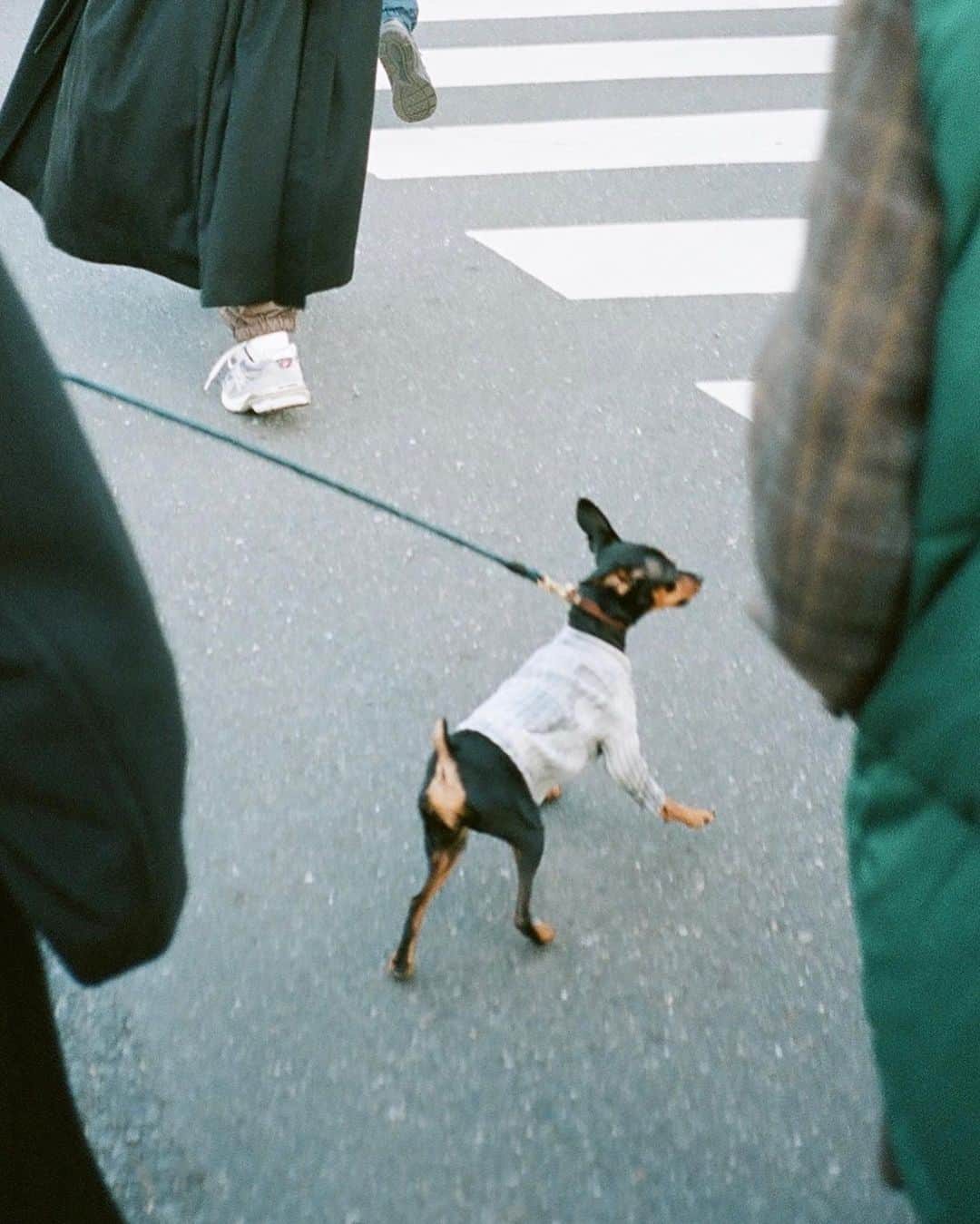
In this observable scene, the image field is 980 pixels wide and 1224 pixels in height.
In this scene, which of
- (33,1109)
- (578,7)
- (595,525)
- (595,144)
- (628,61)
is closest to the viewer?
(33,1109)

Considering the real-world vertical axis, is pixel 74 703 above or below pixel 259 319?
above

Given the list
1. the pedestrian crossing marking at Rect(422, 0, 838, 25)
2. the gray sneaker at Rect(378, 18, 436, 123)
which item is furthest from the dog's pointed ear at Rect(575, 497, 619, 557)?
the pedestrian crossing marking at Rect(422, 0, 838, 25)

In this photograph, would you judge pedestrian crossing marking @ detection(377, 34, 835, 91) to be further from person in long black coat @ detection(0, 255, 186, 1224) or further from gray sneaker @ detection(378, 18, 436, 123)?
person in long black coat @ detection(0, 255, 186, 1224)

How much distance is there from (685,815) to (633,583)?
1.42 ft

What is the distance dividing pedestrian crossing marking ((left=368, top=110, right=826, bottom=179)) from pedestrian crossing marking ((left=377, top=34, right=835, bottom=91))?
62cm

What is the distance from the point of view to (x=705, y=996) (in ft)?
8.14

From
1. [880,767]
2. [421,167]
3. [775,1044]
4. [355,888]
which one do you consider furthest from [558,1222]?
[421,167]

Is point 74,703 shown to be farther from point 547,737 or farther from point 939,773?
point 547,737

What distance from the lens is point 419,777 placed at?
2973 mm

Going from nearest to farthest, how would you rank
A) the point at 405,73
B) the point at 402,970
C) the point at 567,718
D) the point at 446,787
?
the point at 446,787 → the point at 567,718 → the point at 402,970 → the point at 405,73

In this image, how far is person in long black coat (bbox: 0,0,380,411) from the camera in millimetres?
3854

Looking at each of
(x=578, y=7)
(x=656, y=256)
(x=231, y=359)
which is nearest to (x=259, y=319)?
(x=231, y=359)

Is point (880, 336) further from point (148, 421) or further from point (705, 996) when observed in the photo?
point (148, 421)

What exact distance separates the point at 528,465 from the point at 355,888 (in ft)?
5.31
